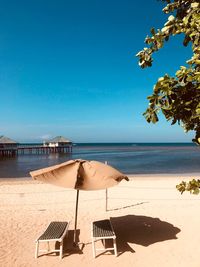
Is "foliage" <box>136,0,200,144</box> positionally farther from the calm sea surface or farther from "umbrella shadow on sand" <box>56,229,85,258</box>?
the calm sea surface

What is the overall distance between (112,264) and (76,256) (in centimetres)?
92

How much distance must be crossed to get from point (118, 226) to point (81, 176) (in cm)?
309

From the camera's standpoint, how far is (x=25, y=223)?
873 centimetres

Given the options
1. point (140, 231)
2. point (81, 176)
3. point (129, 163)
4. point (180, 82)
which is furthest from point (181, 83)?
point (129, 163)

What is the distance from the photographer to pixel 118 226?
8453mm

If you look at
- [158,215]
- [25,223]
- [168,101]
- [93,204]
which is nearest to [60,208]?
[93,204]

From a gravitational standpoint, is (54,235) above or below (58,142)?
below

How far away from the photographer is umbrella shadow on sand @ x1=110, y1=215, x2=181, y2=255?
284 inches

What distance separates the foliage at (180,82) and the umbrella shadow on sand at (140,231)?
5.21 meters

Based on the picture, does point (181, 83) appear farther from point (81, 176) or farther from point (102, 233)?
point (102, 233)

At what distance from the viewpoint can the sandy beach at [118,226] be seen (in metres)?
6.25

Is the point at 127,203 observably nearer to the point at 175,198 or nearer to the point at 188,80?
the point at 175,198

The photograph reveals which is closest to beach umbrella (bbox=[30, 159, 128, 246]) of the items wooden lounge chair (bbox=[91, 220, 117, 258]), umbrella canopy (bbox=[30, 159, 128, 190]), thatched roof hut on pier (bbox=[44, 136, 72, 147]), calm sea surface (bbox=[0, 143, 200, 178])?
umbrella canopy (bbox=[30, 159, 128, 190])

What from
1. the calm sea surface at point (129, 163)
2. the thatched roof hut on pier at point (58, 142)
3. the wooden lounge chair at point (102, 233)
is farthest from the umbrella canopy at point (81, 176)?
the thatched roof hut on pier at point (58, 142)
